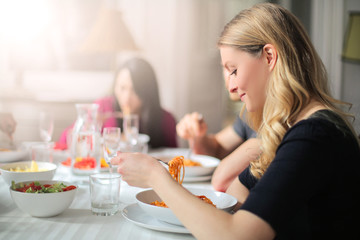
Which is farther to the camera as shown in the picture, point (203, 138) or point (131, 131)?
point (203, 138)

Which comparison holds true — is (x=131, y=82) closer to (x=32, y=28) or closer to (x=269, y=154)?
(x=32, y=28)

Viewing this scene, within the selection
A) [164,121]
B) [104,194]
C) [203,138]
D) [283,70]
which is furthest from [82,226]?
[164,121]

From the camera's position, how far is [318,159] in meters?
0.87

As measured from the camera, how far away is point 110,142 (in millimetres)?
1440

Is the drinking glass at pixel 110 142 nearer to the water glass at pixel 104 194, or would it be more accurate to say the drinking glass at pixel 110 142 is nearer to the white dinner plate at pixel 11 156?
the water glass at pixel 104 194

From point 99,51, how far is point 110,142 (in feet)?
8.25

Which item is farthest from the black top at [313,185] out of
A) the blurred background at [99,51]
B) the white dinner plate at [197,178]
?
the blurred background at [99,51]

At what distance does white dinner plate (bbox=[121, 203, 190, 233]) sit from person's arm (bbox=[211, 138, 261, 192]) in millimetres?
450

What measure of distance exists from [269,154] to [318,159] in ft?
0.67

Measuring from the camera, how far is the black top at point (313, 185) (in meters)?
0.85

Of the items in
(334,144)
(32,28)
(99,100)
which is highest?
(32,28)

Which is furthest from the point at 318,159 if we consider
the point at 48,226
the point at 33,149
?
the point at 33,149

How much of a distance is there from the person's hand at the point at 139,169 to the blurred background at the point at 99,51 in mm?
2787

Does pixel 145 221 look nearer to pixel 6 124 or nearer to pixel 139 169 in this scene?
pixel 139 169
